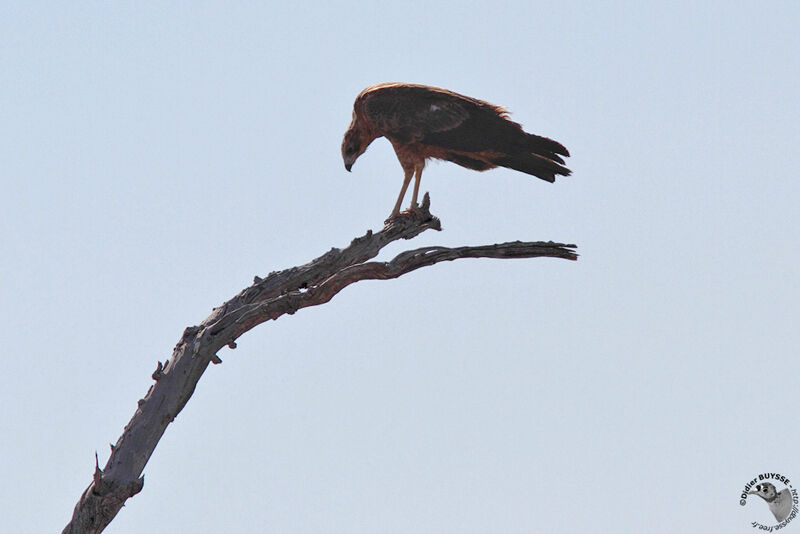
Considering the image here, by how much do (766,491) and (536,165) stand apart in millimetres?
4166

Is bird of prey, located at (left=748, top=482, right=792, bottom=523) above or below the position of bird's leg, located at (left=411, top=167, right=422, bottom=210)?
below

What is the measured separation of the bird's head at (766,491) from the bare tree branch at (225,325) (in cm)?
360

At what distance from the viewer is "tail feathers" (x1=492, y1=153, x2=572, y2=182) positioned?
11.4 m

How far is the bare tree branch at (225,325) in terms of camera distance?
9.38 meters

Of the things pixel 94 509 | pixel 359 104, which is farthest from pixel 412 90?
pixel 94 509

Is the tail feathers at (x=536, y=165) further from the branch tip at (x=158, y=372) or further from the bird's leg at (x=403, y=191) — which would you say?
the branch tip at (x=158, y=372)

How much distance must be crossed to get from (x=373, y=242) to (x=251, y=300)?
1.25 meters

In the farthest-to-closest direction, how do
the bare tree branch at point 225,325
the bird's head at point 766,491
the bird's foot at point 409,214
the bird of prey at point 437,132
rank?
the bird's head at point 766,491 → the bird of prey at point 437,132 → the bird's foot at point 409,214 → the bare tree branch at point 225,325

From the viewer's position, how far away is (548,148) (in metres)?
11.5

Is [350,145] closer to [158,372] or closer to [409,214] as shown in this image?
[409,214]

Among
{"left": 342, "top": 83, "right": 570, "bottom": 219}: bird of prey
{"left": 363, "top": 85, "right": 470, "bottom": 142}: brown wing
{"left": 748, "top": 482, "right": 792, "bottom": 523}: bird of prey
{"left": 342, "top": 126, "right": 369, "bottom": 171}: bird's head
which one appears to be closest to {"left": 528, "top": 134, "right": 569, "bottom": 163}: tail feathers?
{"left": 342, "top": 83, "right": 570, "bottom": 219}: bird of prey

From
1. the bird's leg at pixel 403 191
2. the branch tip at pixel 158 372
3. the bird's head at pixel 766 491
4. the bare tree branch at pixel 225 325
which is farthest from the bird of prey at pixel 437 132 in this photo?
the bird's head at pixel 766 491

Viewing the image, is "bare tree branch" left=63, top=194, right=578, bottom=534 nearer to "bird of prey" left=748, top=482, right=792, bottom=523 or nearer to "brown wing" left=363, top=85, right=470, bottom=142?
"brown wing" left=363, top=85, right=470, bottom=142

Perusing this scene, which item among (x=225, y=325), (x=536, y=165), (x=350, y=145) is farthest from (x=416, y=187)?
(x=225, y=325)
